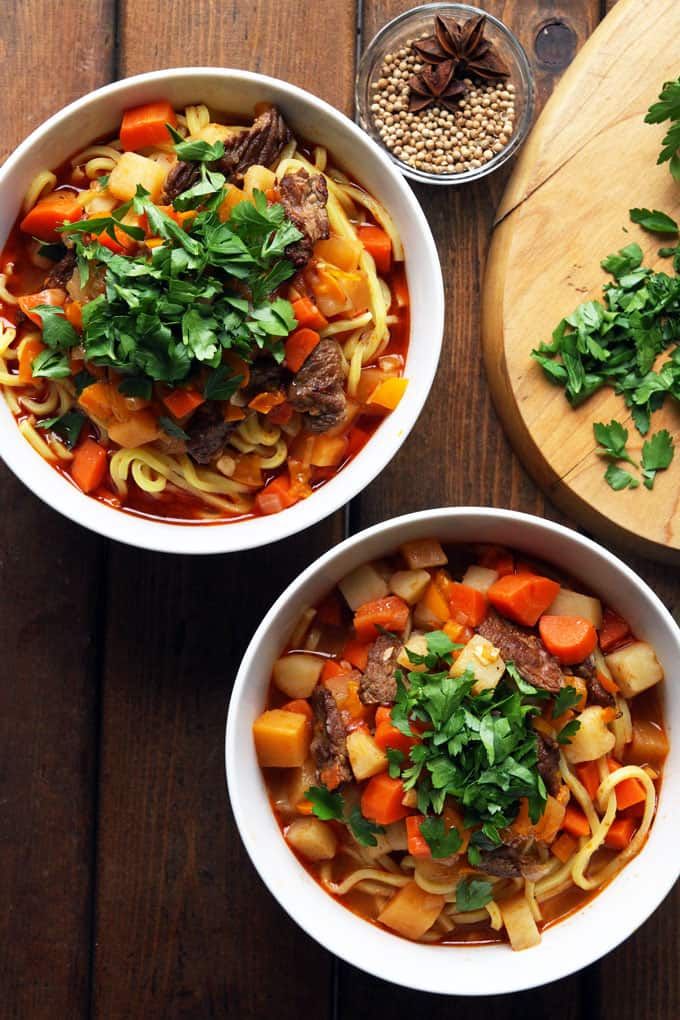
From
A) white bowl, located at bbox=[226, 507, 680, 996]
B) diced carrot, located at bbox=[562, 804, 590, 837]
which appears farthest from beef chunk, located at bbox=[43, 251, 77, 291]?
diced carrot, located at bbox=[562, 804, 590, 837]

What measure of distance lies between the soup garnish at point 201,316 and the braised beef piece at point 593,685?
95 cm

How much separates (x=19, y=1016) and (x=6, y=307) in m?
2.37

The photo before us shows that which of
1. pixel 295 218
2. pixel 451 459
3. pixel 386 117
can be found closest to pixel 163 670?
pixel 451 459

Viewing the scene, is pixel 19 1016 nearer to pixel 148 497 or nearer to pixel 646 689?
pixel 148 497

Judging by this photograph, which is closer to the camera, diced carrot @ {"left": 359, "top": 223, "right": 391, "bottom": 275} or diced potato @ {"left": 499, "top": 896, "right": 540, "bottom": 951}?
diced potato @ {"left": 499, "top": 896, "right": 540, "bottom": 951}

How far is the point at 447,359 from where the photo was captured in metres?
3.67

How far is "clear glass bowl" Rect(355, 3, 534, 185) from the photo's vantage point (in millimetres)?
3623

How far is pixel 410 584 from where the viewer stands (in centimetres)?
325

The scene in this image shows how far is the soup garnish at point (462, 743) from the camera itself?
9.73 feet

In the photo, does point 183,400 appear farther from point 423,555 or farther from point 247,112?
point 247,112

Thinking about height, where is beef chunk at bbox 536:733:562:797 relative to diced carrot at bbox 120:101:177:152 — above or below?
Answer: below

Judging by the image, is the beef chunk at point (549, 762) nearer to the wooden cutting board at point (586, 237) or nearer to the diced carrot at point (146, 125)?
the wooden cutting board at point (586, 237)

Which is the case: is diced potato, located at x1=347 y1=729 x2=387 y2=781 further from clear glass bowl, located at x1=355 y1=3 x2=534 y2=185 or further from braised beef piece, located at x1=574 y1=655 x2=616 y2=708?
clear glass bowl, located at x1=355 y1=3 x2=534 y2=185

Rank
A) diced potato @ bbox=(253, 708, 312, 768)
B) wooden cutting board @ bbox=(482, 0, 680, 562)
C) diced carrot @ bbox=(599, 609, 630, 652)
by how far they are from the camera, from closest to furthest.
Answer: diced potato @ bbox=(253, 708, 312, 768) → diced carrot @ bbox=(599, 609, 630, 652) → wooden cutting board @ bbox=(482, 0, 680, 562)
